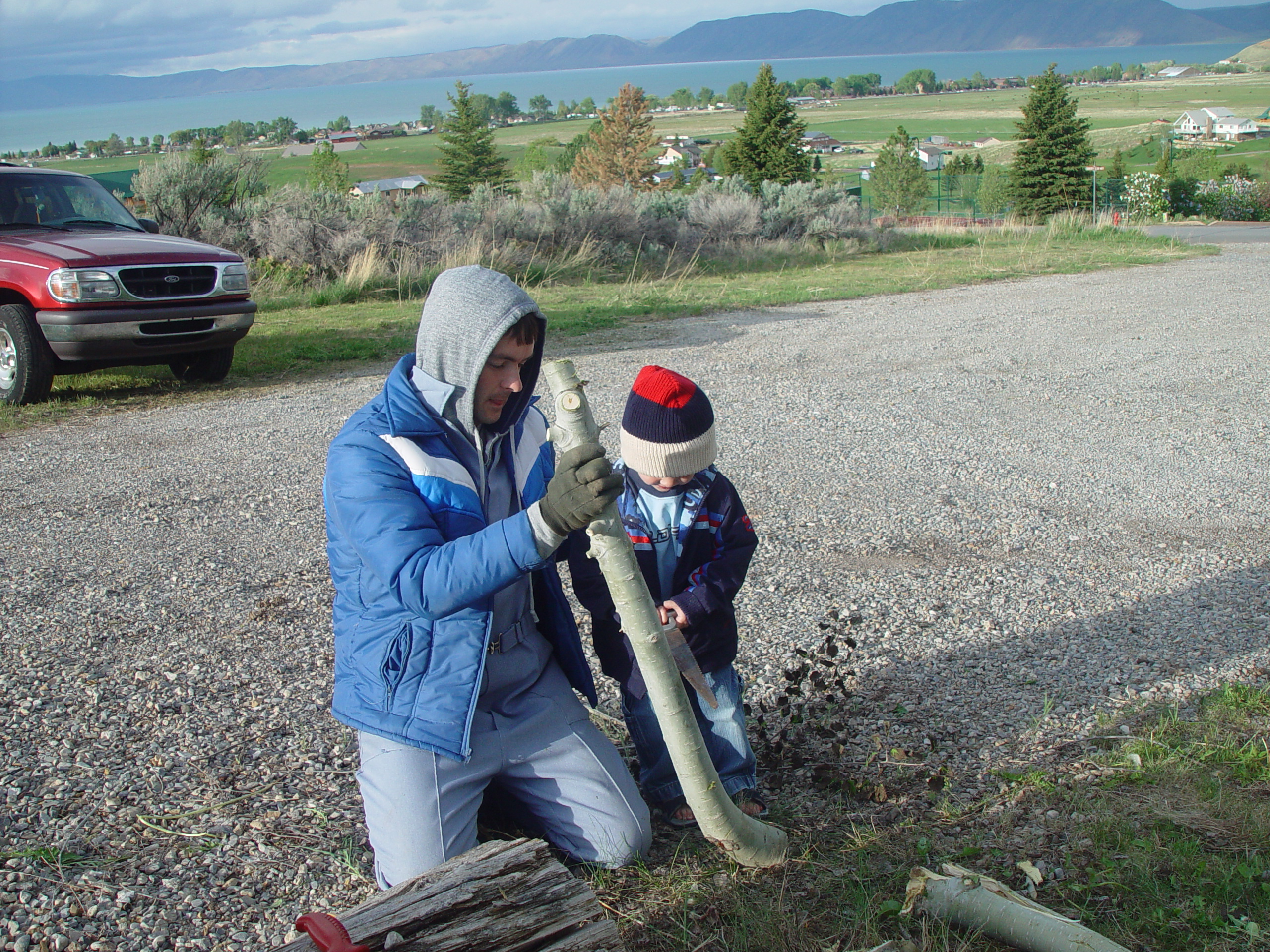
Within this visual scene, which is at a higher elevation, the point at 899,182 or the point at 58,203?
the point at 899,182

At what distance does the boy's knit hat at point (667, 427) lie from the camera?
2432mm

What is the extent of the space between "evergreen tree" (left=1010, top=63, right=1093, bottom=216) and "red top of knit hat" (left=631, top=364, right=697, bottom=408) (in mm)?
40381

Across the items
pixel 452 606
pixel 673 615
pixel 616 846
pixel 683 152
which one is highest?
pixel 683 152

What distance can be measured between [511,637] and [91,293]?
6.41 metres

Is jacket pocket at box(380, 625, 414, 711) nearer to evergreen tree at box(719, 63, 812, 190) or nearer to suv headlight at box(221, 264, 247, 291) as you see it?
suv headlight at box(221, 264, 247, 291)

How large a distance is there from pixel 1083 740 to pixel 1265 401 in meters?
5.53

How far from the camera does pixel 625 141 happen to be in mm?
77438

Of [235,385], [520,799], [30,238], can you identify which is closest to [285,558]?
[520,799]

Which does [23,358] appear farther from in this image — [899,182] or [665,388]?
[899,182]

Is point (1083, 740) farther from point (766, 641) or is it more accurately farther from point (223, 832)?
point (223, 832)

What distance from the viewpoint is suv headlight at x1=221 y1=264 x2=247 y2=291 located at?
823 centimetres

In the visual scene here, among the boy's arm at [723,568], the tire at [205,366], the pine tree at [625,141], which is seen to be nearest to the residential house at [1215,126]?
the pine tree at [625,141]

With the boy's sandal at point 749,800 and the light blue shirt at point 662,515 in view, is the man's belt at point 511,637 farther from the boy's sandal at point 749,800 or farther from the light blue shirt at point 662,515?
the boy's sandal at point 749,800

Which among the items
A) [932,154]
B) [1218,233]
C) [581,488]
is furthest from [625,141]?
[581,488]
